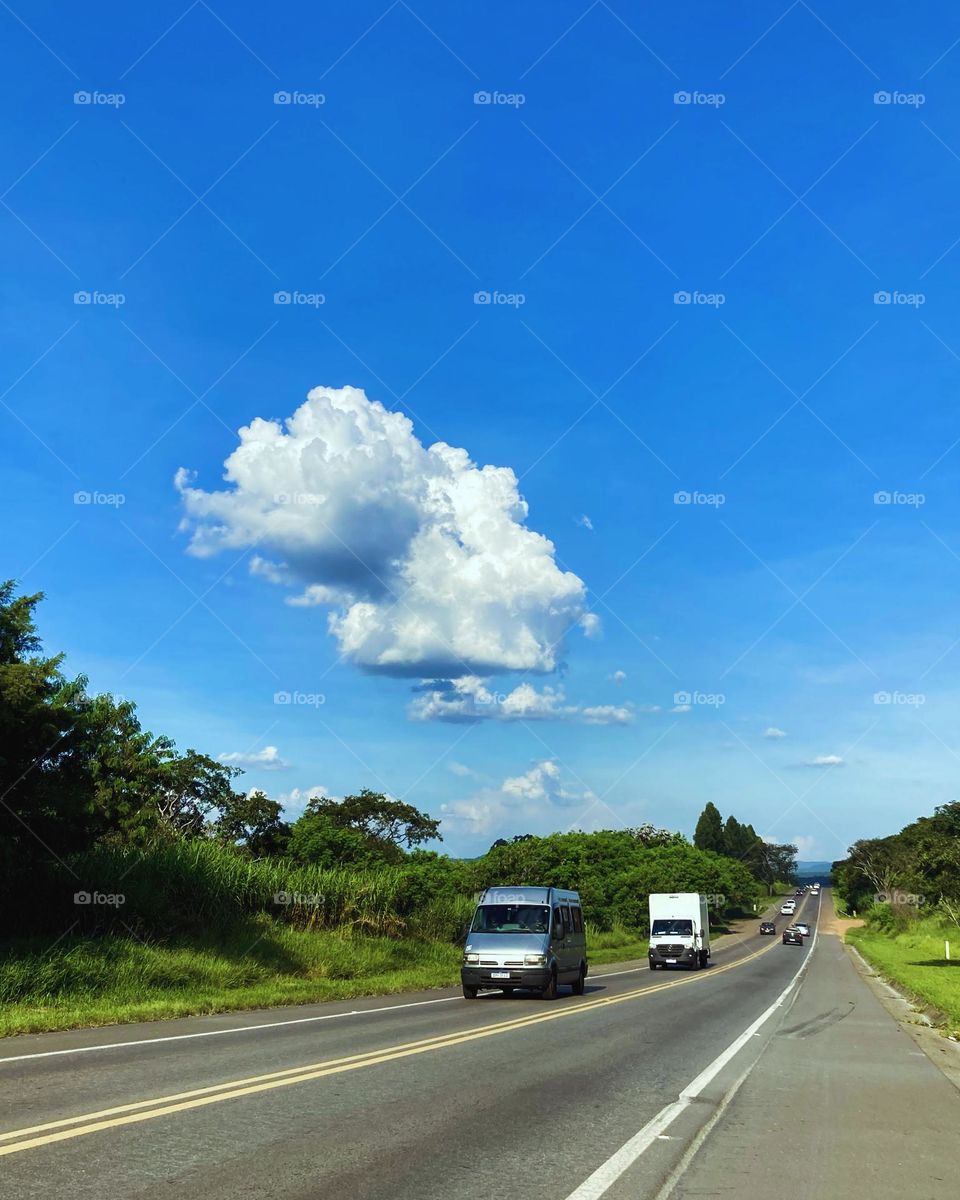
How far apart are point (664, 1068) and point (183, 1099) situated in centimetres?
572

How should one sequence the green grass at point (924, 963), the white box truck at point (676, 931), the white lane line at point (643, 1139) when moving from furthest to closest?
1. the white box truck at point (676, 931)
2. the green grass at point (924, 963)
3. the white lane line at point (643, 1139)

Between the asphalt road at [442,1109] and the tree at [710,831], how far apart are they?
18505 cm

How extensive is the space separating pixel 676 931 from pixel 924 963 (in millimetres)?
14645

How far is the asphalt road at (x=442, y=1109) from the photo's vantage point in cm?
605

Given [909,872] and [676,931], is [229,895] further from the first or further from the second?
[909,872]

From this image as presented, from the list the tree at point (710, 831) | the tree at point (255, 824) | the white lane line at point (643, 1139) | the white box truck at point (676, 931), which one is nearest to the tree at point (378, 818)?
the tree at point (255, 824)

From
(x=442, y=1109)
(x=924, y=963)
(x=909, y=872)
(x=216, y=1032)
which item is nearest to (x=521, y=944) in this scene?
(x=216, y=1032)

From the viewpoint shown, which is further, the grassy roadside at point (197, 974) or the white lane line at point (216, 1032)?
the grassy roadside at point (197, 974)

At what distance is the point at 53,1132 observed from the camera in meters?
6.86

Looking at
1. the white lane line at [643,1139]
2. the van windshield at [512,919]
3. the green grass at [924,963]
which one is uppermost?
the van windshield at [512,919]

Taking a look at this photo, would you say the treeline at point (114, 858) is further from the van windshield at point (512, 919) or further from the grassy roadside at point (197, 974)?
the van windshield at point (512, 919)

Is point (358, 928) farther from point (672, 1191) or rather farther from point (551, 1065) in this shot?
point (672, 1191)

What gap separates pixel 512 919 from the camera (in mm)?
22109

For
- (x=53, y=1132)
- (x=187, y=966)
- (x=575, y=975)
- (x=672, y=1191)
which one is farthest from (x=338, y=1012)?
(x=672, y=1191)
